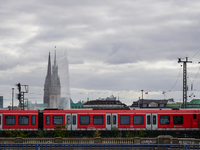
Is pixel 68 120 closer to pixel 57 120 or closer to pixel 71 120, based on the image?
pixel 71 120

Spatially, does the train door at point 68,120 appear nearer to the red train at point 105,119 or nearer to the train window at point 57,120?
the red train at point 105,119

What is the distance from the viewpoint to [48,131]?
4012 cm

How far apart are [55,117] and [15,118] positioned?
4638 mm

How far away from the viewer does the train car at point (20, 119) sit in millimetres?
40438

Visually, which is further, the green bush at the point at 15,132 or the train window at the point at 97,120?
the train window at the point at 97,120

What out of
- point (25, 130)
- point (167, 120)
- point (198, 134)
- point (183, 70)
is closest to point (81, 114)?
→ point (25, 130)

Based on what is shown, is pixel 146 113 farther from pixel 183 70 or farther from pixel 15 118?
pixel 183 70

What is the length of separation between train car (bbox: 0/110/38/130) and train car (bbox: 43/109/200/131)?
130 cm

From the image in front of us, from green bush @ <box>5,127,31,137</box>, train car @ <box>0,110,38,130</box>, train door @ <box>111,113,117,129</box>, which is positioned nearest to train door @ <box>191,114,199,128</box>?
train door @ <box>111,113,117,129</box>

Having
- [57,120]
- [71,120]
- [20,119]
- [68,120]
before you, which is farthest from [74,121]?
[20,119]

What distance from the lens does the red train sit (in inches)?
1582

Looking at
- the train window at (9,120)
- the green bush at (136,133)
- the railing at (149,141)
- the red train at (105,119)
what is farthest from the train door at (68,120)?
the railing at (149,141)

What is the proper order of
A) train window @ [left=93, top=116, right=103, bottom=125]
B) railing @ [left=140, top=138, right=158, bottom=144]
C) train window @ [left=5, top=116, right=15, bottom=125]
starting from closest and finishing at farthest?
1. railing @ [left=140, top=138, right=158, bottom=144]
2. train window @ [left=93, top=116, right=103, bottom=125]
3. train window @ [left=5, top=116, right=15, bottom=125]

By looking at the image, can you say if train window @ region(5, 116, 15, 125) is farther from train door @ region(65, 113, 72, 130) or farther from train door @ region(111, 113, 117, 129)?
train door @ region(111, 113, 117, 129)
